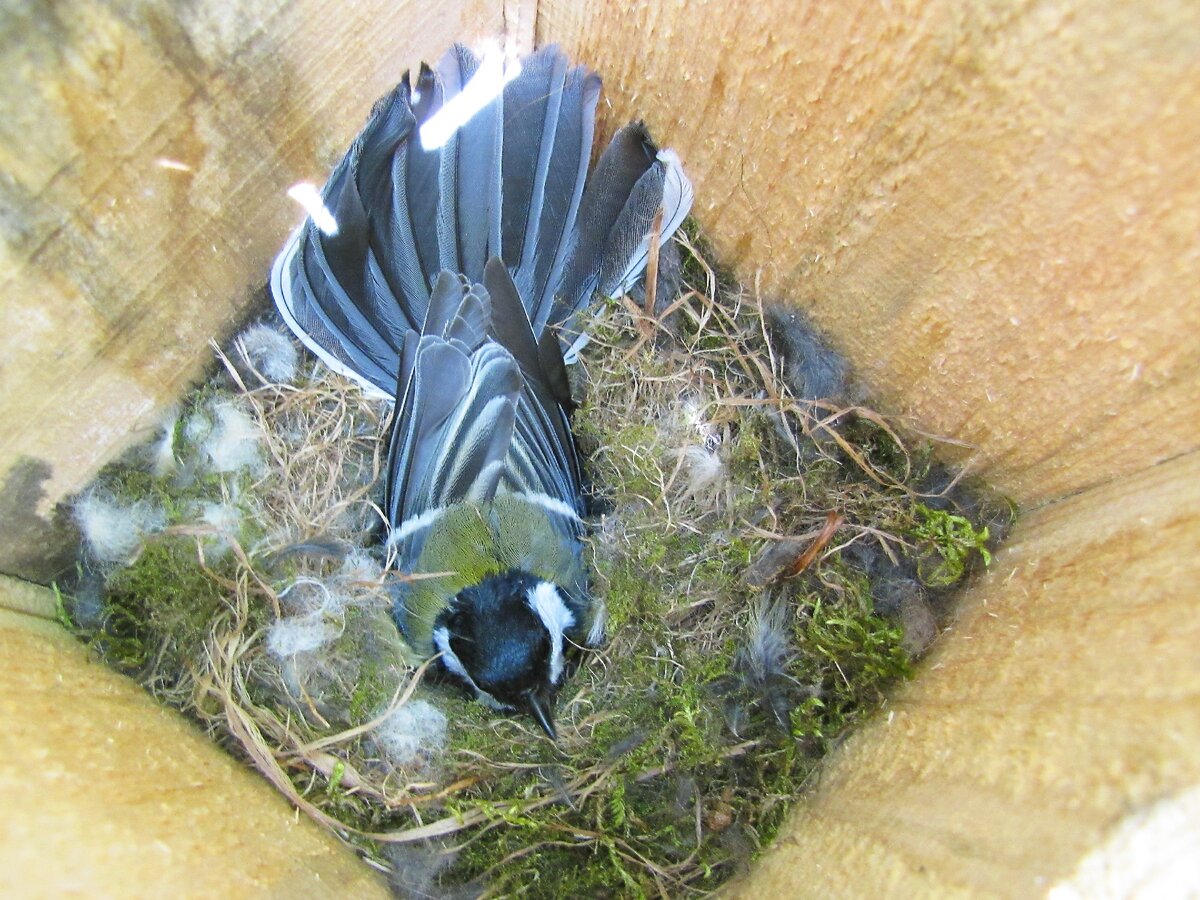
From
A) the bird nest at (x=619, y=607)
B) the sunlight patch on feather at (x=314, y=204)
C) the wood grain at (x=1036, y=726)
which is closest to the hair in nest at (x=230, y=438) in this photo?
the bird nest at (x=619, y=607)

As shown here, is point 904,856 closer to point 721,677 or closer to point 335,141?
point 721,677

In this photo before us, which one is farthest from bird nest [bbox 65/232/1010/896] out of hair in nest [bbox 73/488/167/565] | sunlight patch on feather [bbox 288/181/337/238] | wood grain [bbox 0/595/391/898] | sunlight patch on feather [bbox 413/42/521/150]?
sunlight patch on feather [bbox 413/42/521/150]

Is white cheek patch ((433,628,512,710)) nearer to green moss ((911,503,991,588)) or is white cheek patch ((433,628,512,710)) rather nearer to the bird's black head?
the bird's black head

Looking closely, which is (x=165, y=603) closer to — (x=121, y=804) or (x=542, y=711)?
(x=121, y=804)

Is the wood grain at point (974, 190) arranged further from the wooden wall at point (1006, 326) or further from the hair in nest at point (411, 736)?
the hair in nest at point (411, 736)

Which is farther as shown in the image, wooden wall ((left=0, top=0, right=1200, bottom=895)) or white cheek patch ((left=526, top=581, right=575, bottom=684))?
white cheek patch ((left=526, top=581, right=575, bottom=684))

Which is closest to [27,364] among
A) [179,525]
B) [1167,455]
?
[179,525]

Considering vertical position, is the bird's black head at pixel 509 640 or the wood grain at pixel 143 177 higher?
the wood grain at pixel 143 177
